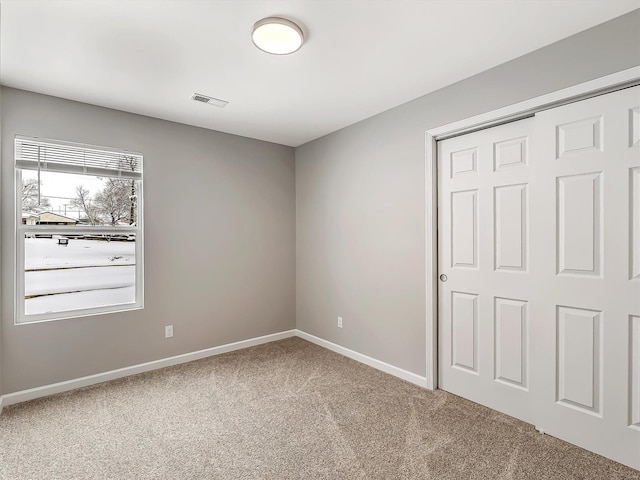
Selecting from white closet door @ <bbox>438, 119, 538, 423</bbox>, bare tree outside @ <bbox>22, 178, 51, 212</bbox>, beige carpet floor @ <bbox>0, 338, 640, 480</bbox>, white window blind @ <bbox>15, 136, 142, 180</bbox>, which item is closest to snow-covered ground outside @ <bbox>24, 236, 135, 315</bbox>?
bare tree outside @ <bbox>22, 178, 51, 212</bbox>

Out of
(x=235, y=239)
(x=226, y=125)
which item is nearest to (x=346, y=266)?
(x=235, y=239)

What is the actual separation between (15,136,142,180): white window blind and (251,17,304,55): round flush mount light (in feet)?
6.55

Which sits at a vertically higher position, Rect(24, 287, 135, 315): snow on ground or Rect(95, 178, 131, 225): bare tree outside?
Rect(95, 178, 131, 225): bare tree outside

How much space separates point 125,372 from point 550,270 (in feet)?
12.3

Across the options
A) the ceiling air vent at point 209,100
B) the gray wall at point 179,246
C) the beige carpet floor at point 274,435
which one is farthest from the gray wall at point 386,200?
the ceiling air vent at point 209,100

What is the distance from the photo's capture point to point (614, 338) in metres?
1.98

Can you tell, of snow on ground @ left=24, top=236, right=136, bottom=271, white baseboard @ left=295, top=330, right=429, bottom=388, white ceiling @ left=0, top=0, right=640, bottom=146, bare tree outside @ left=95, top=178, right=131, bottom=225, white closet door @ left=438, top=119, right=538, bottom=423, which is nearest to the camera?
white ceiling @ left=0, top=0, right=640, bottom=146

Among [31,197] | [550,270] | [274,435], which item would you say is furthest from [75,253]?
[550,270]

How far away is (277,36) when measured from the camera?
2020mm

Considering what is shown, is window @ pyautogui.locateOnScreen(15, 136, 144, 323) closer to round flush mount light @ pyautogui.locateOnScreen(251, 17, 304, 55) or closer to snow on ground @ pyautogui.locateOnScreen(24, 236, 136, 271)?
snow on ground @ pyautogui.locateOnScreen(24, 236, 136, 271)

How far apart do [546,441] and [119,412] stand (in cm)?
304

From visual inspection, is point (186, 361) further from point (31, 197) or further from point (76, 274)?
→ point (31, 197)

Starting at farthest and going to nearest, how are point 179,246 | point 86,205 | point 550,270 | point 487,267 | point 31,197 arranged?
point 179,246 → point 86,205 → point 31,197 → point 487,267 → point 550,270

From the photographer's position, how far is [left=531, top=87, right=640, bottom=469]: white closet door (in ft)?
6.31
